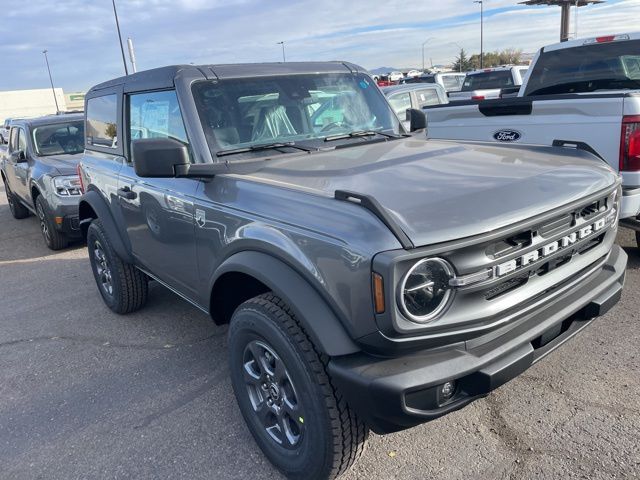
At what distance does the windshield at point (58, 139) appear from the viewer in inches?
315

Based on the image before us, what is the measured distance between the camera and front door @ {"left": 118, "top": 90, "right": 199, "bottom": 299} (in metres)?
3.19

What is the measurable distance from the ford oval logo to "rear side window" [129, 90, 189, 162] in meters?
2.83

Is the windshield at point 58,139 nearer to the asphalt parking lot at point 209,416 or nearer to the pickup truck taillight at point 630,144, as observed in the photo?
the asphalt parking lot at point 209,416

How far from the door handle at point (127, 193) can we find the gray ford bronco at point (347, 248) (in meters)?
0.07

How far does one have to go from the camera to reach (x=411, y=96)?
10195 mm

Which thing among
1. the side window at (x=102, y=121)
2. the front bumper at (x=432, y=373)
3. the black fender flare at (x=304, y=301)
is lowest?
the front bumper at (x=432, y=373)

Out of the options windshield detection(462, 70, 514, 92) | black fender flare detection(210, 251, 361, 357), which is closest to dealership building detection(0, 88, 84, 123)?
windshield detection(462, 70, 514, 92)

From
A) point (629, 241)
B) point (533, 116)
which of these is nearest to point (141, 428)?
point (533, 116)

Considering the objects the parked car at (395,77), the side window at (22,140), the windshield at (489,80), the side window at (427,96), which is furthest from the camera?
the parked car at (395,77)

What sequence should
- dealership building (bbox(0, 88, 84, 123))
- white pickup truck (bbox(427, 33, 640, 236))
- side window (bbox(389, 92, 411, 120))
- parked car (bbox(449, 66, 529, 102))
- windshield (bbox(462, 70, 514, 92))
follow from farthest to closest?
dealership building (bbox(0, 88, 84, 123)) → windshield (bbox(462, 70, 514, 92)) → parked car (bbox(449, 66, 529, 102)) → side window (bbox(389, 92, 411, 120)) → white pickup truck (bbox(427, 33, 640, 236))

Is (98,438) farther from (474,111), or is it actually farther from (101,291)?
(474,111)

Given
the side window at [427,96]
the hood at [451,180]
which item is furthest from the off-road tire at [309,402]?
the side window at [427,96]

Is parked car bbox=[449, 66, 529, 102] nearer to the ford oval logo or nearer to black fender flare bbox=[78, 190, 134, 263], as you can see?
the ford oval logo

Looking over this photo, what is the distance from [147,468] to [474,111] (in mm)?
3884
